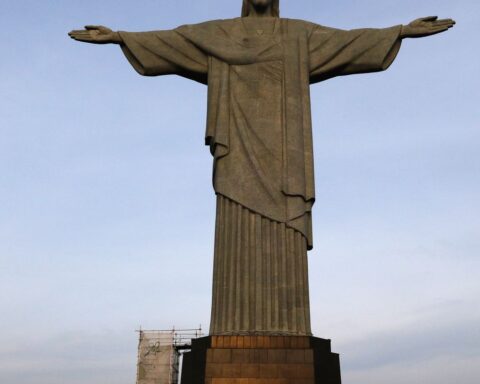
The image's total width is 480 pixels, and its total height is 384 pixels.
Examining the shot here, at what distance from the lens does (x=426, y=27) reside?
12.0m

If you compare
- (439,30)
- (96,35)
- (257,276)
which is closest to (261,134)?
(257,276)

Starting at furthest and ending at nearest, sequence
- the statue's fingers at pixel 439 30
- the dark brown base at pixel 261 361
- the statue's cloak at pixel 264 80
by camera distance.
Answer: the statue's fingers at pixel 439 30 → the statue's cloak at pixel 264 80 → the dark brown base at pixel 261 361

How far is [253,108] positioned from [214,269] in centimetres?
327

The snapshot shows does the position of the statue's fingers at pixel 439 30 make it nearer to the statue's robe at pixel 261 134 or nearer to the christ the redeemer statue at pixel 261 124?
the christ the redeemer statue at pixel 261 124

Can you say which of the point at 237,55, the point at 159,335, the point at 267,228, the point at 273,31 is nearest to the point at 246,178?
the point at 267,228

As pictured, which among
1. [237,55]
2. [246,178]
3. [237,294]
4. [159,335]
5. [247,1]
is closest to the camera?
[237,294]

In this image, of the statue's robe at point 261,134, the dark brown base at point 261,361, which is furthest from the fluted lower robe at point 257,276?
the dark brown base at point 261,361

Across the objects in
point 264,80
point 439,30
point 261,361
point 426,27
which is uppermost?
point 426,27

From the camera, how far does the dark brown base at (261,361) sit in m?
9.41

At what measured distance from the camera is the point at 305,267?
10.5 metres

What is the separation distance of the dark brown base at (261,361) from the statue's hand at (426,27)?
6668 mm

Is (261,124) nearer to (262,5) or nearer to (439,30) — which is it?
(262,5)

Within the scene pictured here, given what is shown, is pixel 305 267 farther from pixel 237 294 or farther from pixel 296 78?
pixel 296 78

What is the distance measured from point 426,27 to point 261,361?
7565 millimetres
